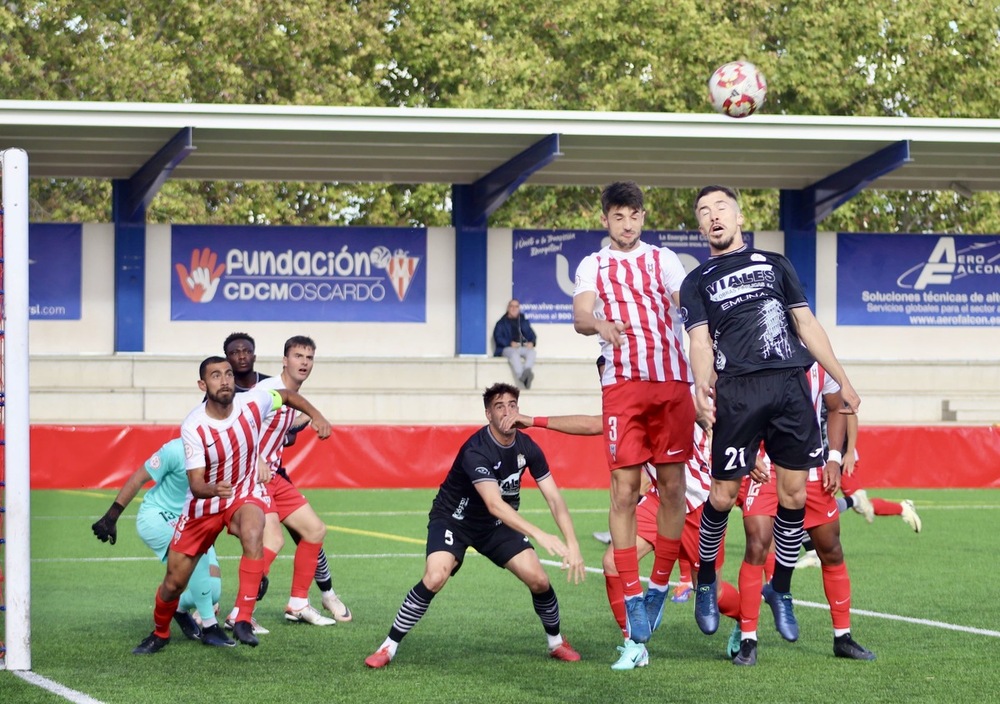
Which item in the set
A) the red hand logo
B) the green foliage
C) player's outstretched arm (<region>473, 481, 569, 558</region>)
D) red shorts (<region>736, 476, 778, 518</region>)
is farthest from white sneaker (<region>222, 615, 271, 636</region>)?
the green foliage

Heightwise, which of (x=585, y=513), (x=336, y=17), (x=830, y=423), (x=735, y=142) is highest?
(x=336, y=17)

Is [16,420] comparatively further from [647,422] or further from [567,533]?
[647,422]

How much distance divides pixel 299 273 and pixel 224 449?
1711 cm

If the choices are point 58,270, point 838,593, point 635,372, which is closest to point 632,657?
point 838,593

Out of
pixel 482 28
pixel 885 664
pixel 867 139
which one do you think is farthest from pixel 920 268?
pixel 885 664

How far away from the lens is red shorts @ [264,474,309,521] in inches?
376

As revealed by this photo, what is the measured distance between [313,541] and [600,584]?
2.68m

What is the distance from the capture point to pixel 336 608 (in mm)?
9633

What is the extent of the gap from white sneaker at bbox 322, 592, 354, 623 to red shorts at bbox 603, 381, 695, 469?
2508mm

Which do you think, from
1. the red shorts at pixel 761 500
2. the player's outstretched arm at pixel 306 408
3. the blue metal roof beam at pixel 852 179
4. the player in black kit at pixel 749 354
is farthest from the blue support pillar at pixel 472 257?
the player in black kit at pixel 749 354

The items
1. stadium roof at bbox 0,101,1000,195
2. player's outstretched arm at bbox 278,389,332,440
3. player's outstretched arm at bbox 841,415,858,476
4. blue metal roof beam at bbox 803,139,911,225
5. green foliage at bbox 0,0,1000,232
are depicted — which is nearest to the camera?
player's outstretched arm at bbox 841,415,858,476

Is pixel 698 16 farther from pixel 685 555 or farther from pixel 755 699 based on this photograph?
pixel 755 699

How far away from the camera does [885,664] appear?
302 inches

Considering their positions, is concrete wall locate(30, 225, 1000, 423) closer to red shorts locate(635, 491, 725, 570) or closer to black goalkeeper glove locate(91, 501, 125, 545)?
red shorts locate(635, 491, 725, 570)
